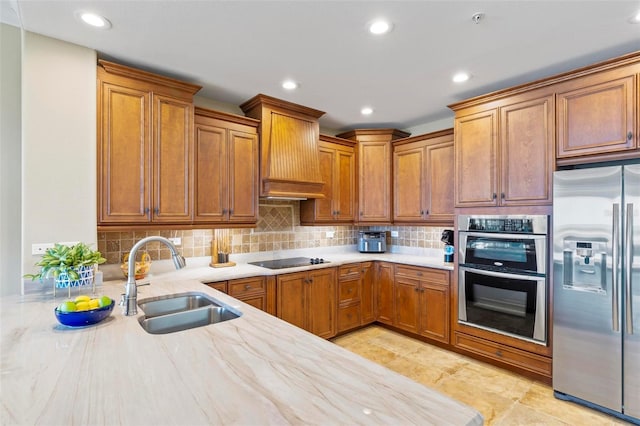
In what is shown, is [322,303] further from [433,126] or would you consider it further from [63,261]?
[433,126]

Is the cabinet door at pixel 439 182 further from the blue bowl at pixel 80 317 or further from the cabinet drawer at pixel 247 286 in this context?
the blue bowl at pixel 80 317

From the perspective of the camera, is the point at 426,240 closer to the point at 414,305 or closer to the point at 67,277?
the point at 414,305

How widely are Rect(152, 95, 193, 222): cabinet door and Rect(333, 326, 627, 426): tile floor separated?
2.30 meters

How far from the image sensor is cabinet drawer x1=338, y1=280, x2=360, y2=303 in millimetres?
3588

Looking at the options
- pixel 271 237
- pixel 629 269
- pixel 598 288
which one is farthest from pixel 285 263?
pixel 629 269

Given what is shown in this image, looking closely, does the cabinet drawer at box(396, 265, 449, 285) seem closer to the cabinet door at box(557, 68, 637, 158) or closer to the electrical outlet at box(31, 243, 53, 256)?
the cabinet door at box(557, 68, 637, 158)

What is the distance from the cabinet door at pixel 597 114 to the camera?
2.19m

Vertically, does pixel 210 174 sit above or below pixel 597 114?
below

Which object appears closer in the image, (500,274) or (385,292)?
(500,274)

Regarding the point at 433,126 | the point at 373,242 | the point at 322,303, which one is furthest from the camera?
the point at 373,242

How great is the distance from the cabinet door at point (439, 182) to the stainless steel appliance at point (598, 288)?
115cm

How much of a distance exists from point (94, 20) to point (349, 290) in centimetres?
329

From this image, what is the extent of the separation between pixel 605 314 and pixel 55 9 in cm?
413

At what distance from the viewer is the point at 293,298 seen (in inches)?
124
